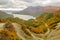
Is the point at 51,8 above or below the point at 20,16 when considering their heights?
above

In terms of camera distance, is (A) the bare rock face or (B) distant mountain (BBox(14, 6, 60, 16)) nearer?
(A) the bare rock face

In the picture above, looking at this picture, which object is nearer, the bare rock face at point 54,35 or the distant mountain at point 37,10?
the bare rock face at point 54,35

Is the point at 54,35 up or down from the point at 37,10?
down

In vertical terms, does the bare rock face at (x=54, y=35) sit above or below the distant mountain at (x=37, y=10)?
below

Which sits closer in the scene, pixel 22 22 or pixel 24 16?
pixel 22 22

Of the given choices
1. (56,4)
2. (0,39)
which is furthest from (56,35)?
(0,39)

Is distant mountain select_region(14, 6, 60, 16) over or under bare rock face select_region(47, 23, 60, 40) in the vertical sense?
over

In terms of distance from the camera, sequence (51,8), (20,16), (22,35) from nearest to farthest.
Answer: (22,35)
(20,16)
(51,8)

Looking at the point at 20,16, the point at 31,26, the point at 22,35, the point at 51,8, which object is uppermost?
the point at 51,8

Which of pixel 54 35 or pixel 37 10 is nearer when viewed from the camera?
pixel 54 35

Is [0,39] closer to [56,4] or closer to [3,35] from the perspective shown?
[3,35]

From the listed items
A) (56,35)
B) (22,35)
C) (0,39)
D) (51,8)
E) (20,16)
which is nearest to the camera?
(0,39)
